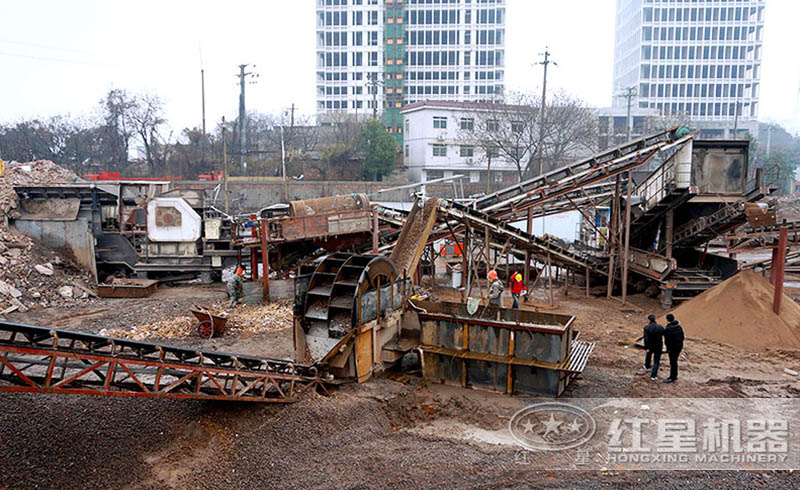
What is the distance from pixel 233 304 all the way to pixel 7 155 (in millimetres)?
36749

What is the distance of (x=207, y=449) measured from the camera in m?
7.28

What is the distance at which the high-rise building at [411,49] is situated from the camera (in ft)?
215

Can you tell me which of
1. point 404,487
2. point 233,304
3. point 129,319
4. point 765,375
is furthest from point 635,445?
point 129,319

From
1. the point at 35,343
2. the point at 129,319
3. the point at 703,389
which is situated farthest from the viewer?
the point at 129,319

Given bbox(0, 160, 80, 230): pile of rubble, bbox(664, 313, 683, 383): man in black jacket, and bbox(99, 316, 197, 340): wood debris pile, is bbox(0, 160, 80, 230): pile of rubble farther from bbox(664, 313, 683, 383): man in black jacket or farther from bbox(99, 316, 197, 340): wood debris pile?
bbox(664, 313, 683, 383): man in black jacket

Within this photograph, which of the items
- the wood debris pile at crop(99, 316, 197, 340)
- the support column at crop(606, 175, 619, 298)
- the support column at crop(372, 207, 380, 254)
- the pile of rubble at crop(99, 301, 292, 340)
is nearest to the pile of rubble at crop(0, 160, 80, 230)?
the wood debris pile at crop(99, 316, 197, 340)

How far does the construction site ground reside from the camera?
261 inches

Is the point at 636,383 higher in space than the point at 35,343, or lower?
lower

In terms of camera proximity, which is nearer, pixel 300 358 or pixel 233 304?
pixel 300 358

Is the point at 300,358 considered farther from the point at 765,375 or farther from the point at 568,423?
the point at 765,375

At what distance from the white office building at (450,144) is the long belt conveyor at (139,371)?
37.0 meters

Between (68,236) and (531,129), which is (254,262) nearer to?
(68,236)

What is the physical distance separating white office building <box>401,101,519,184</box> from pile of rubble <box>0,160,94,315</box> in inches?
1178

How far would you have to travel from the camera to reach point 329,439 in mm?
7609
